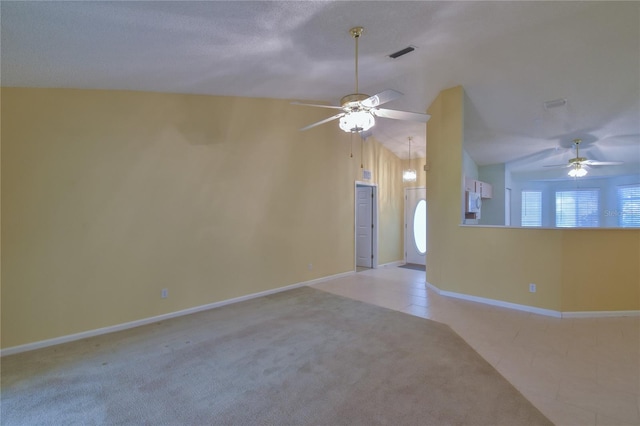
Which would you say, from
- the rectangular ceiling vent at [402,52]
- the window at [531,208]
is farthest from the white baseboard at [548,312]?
the window at [531,208]

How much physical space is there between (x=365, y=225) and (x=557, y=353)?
15.5ft

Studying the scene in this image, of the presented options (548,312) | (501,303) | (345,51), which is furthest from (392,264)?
(345,51)

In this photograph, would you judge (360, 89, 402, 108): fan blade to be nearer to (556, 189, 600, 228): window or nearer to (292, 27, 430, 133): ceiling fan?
(292, 27, 430, 133): ceiling fan

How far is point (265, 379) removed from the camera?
242 centimetres

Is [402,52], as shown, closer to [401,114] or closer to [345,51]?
[345,51]

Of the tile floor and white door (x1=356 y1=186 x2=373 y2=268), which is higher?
white door (x1=356 y1=186 x2=373 y2=268)

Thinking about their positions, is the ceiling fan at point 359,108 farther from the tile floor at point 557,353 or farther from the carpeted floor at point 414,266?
the carpeted floor at point 414,266

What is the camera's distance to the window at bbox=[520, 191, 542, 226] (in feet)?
28.2

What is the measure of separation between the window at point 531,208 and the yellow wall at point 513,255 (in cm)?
530

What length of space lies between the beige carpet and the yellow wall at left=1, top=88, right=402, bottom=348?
1.64 ft

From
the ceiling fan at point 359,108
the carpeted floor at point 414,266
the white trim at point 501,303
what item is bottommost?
the carpeted floor at point 414,266

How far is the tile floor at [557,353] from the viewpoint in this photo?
2066mm

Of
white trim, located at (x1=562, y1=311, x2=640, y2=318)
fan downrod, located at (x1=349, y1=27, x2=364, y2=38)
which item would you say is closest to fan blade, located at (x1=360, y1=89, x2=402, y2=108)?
fan downrod, located at (x1=349, y1=27, x2=364, y2=38)

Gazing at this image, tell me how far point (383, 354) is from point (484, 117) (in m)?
4.54
